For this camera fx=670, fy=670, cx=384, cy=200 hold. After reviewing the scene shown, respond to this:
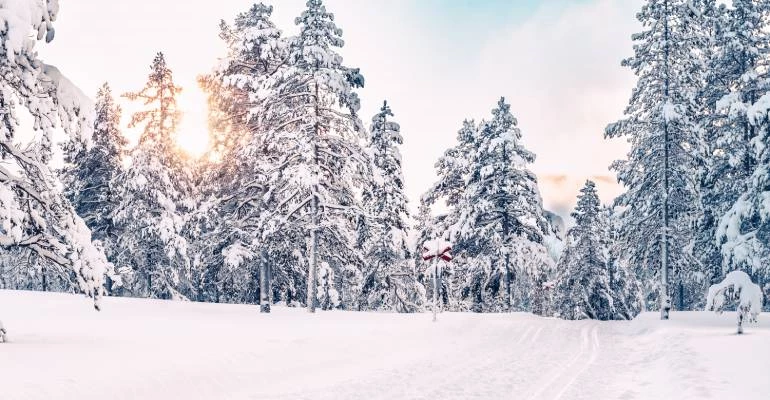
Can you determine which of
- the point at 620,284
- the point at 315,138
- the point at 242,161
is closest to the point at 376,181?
the point at 315,138

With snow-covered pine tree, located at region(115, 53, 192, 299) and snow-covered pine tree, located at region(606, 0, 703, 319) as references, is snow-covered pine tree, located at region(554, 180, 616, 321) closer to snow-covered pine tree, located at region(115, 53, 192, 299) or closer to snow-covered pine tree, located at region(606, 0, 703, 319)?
snow-covered pine tree, located at region(606, 0, 703, 319)

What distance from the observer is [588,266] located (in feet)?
159

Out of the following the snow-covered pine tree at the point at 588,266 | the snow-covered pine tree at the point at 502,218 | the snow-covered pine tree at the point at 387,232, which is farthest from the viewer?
the snow-covered pine tree at the point at 588,266

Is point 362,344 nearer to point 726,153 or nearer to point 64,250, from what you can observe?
point 64,250

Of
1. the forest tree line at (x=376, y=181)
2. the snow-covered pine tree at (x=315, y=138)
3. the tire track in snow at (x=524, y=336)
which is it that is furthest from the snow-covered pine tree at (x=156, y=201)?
the tire track in snow at (x=524, y=336)

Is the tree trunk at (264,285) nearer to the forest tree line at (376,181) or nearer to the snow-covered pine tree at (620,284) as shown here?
the forest tree line at (376,181)

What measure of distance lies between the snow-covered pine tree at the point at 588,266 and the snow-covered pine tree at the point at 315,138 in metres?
24.7

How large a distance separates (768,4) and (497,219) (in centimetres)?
1724

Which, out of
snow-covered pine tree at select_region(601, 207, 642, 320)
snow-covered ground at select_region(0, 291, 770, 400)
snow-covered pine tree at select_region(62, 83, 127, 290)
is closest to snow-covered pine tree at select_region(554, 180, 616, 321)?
snow-covered pine tree at select_region(601, 207, 642, 320)

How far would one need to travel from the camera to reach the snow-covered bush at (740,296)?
20.2 meters

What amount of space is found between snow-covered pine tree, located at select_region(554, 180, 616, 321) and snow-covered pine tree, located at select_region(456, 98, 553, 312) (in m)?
11.3

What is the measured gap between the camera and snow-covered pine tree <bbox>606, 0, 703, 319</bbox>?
31109 mm

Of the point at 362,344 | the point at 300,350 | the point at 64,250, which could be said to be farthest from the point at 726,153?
the point at 64,250

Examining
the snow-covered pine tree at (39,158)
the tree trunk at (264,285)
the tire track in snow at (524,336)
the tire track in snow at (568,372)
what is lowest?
the tire track in snow at (524,336)
